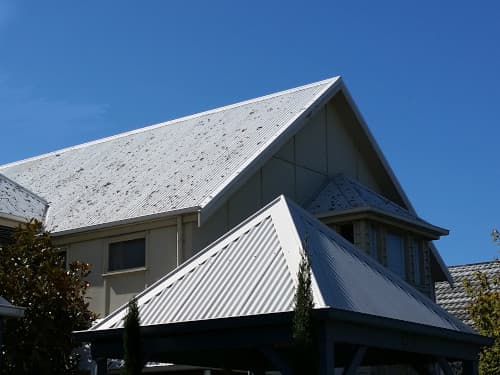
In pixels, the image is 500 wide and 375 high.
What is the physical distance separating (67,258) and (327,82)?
8992 mm

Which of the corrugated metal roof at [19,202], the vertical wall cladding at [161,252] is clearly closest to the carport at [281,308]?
the vertical wall cladding at [161,252]

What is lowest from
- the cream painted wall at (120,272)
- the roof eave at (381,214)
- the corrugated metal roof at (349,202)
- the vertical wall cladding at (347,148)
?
the cream painted wall at (120,272)

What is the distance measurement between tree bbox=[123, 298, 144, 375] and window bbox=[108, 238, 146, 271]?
A: 10.1m

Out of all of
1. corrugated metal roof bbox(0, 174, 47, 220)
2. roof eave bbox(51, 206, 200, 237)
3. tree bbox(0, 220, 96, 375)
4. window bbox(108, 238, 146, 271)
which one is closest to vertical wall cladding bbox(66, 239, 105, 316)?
window bbox(108, 238, 146, 271)

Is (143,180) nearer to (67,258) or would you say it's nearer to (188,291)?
(67,258)

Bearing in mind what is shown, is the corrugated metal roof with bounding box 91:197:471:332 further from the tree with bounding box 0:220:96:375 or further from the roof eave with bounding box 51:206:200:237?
the roof eave with bounding box 51:206:200:237

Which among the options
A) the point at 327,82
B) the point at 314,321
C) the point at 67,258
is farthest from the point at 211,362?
the point at 327,82

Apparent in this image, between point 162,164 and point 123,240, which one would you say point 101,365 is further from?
point 162,164

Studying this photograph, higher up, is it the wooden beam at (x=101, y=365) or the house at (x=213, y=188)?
the house at (x=213, y=188)

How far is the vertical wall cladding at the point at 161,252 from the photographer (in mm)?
23922

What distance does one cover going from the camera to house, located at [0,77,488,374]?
79.9 ft

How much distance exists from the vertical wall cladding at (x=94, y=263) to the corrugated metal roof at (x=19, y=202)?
1743 millimetres

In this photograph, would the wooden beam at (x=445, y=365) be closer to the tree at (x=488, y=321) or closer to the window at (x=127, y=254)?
the tree at (x=488, y=321)

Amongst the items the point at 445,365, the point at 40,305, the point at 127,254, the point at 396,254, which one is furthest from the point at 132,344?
the point at 396,254
